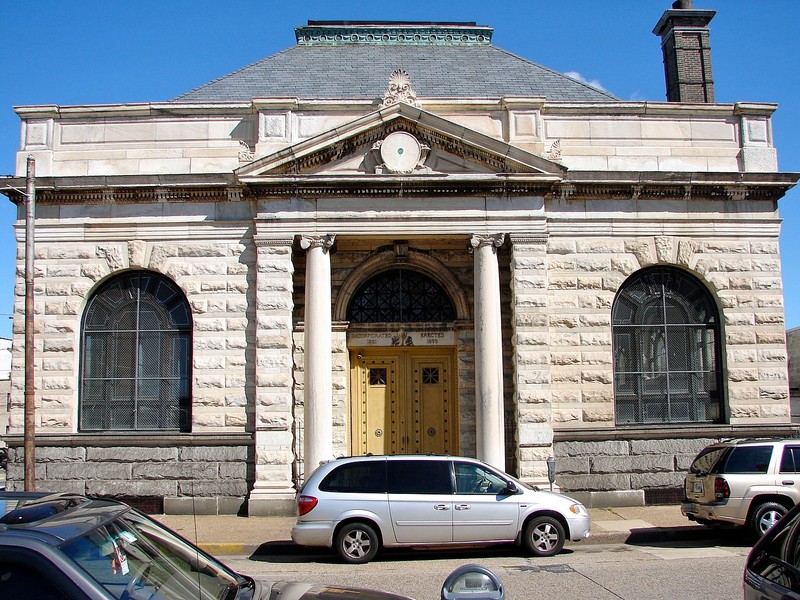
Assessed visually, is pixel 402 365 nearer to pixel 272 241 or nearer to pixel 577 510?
pixel 272 241

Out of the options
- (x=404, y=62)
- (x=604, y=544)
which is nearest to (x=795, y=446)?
(x=604, y=544)

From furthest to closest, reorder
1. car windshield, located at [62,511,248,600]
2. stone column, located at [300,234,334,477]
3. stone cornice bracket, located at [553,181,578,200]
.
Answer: stone cornice bracket, located at [553,181,578,200]
stone column, located at [300,234,334,477]
car windshield, located at [62,511,248,600]

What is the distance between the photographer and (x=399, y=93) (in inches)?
676

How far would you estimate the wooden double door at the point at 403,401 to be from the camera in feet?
60.3

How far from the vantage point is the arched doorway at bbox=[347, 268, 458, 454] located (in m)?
18.4

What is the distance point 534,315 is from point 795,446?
578 cm

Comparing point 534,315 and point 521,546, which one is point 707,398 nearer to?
point 534,315

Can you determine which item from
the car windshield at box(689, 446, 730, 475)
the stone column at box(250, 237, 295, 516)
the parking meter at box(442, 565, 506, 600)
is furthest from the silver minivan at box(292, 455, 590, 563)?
the parking meter at box(442, 565, 506, 600)

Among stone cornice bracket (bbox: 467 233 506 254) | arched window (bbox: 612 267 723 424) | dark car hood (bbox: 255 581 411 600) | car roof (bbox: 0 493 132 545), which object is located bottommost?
dark car hood (bbox: 255 581 411 600)

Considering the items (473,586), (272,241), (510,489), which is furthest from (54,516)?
(272,241)

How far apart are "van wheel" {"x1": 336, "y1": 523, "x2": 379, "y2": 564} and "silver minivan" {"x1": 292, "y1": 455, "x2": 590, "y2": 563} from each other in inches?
0.6

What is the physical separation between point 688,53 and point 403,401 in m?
11.5

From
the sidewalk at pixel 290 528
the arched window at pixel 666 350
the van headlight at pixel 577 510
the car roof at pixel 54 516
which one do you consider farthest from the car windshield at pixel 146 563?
the arched window at pixel 666 350

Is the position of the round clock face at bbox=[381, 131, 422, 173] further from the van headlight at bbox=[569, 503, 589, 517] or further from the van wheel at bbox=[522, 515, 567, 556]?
the van wheel at bbox=[522, 515, 567, 556]
